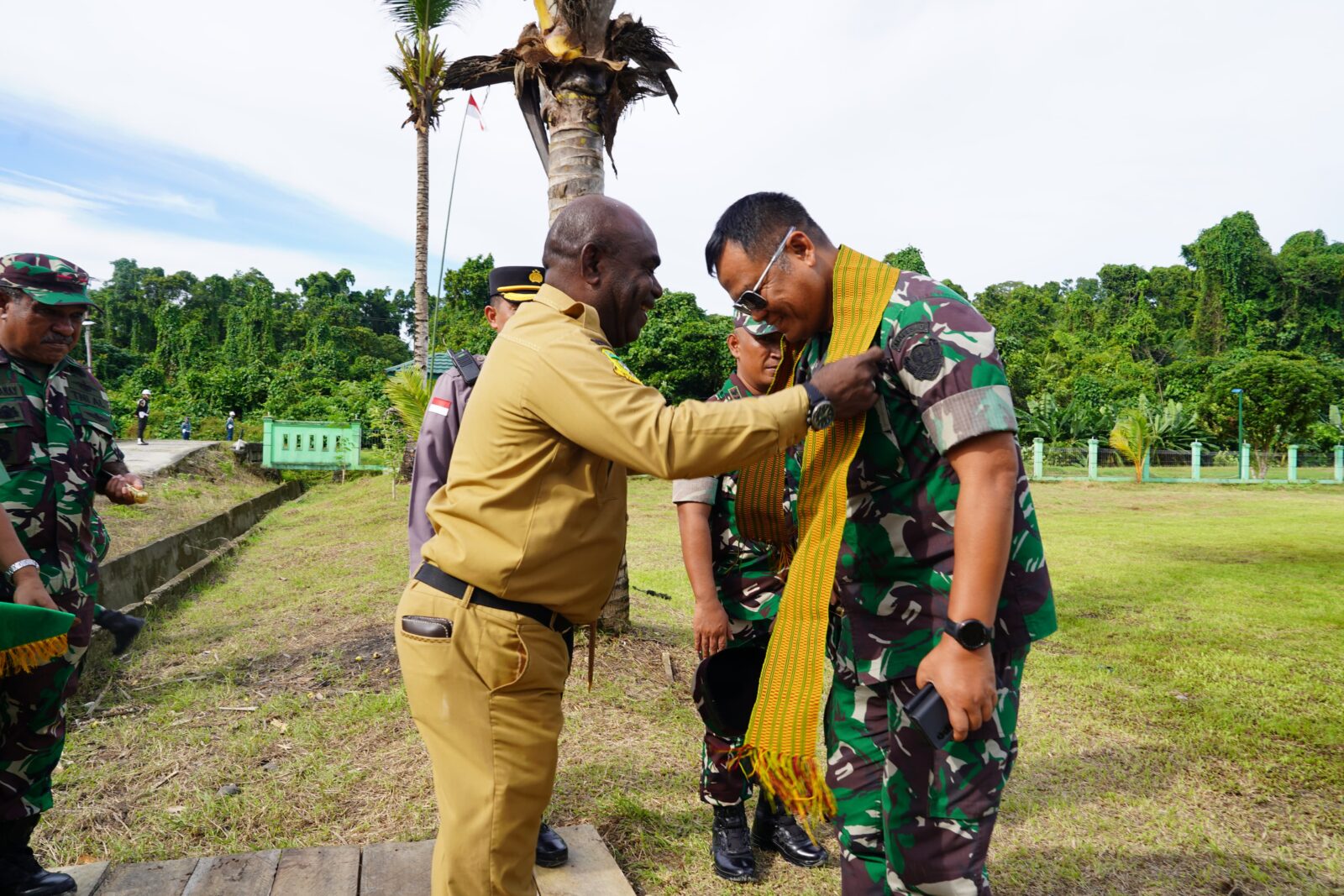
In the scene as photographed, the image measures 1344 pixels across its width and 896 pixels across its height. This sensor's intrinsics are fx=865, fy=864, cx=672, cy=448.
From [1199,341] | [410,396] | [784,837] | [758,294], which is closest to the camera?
[758,294]

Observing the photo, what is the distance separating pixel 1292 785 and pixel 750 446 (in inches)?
137

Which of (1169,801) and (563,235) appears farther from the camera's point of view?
(1169,801)

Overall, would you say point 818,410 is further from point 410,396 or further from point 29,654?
point 410,396

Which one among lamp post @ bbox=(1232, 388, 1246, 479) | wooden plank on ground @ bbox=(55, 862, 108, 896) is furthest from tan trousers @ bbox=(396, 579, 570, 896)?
lamp post @ bbox=(1232, 388, 1246, 479)

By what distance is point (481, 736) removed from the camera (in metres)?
1.84

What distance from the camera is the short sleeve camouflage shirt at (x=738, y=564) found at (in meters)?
3.10

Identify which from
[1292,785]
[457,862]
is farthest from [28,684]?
[1292,785]

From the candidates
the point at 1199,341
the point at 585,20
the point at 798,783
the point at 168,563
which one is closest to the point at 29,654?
the point at 798,783

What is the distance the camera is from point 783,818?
3.18 metres

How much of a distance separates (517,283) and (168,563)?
746 cm

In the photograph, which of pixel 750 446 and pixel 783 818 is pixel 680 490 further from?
pixel 750 446

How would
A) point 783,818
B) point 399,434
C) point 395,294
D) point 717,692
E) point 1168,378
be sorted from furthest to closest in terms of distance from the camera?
point 395,294 → point 1168,378 → point 399,434 → point 783,818 → point 717,692

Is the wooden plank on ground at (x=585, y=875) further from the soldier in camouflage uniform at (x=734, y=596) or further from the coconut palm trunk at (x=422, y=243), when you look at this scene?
the coconut palm trunk at (x=422, y=243)

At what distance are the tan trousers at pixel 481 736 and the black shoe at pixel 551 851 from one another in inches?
39.0
